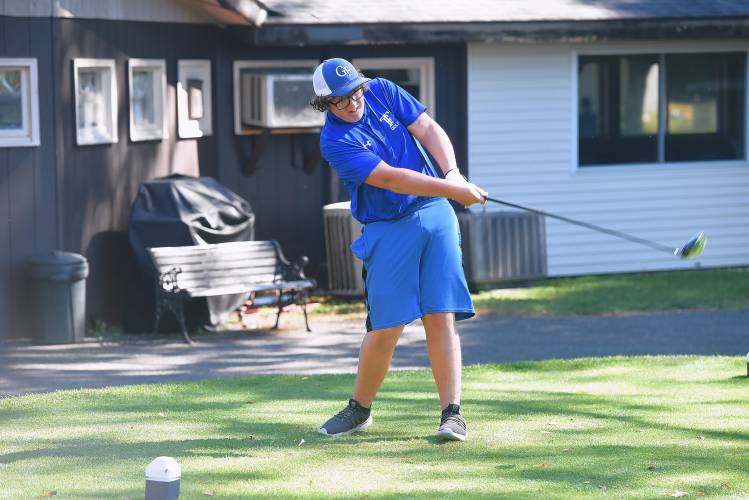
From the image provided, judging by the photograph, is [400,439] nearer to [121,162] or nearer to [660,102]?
[121,162]

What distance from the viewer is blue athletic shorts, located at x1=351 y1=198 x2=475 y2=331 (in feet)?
21.9

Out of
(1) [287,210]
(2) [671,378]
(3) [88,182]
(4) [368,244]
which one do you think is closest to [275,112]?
(1) [287,210]

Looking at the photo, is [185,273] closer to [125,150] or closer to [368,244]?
[125,150]

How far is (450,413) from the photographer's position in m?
6.70

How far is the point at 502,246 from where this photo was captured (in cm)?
1529

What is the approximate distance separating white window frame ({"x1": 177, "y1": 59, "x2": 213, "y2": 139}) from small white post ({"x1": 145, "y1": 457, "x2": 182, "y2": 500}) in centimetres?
973

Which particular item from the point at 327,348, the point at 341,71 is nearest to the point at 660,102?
the point at 327,348

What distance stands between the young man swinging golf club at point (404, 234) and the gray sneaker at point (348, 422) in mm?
362

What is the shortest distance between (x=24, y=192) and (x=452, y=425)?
6.36 m

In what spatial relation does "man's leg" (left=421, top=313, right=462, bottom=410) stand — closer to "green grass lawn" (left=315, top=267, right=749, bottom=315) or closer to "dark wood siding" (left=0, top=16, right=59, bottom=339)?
"dark wood siding" (left=0, top=16, right=59, bottom=339)

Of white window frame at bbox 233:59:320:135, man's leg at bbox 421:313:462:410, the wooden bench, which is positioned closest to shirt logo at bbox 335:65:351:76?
man's leg at bbox 421:313:462:410

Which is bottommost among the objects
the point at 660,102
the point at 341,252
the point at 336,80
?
the point at 341,252

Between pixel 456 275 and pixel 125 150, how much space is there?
706cm

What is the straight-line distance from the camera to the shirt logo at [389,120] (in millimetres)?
6715
